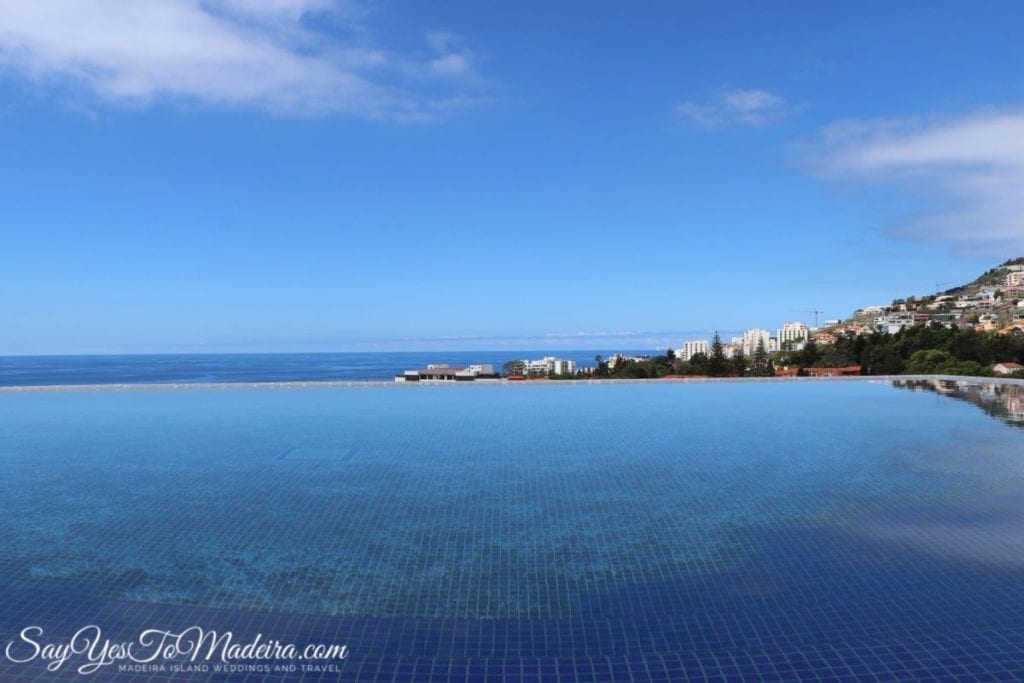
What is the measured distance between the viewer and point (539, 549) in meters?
4.69

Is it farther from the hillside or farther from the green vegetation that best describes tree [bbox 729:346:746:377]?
the hillside

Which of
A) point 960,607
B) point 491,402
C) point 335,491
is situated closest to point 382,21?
point 491,402

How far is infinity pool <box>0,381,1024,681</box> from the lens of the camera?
3170mm

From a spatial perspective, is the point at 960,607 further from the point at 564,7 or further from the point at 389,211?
the point at 389,211

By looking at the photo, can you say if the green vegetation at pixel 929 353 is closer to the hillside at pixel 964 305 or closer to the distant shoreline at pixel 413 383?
the distant shoreline at pixel 413 383

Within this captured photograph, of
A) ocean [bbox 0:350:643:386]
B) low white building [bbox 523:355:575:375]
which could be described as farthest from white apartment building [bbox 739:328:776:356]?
ocean [bbox 0:350:643:386]

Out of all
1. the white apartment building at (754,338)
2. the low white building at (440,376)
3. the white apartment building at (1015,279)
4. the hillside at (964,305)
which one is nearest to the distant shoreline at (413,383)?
the low white building at (440,376)

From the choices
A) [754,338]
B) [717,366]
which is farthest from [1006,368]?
[754,338]

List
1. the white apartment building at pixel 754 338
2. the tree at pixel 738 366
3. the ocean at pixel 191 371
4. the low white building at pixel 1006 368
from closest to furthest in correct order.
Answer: the low white building at pixel 1006 368
the tree at pixel 738 366
the ocean at pixel 191 371
the white apartment building at pixel 754 338

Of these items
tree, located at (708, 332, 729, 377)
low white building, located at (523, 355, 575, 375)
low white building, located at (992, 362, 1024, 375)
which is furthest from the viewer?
low white building, located at (523, 355, 575, 375)

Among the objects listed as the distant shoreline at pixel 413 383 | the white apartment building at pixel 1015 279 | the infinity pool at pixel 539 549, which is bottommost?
the infinity pool at pixel 539 549

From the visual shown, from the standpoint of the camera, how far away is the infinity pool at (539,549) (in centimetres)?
317

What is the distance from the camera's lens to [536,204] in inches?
838

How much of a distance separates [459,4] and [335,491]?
9.62m
